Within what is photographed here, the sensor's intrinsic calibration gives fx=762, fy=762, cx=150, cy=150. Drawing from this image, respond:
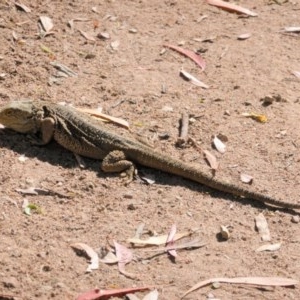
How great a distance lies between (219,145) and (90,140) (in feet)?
4.76

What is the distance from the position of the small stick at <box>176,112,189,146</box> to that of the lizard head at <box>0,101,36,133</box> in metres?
1.62

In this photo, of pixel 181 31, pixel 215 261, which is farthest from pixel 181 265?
pixel 181 31

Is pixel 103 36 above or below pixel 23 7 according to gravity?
below

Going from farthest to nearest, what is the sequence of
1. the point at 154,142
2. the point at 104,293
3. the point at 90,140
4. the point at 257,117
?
the point at 257,117 → the point at 154,142 → the point at 90,140 → the point at 104,293

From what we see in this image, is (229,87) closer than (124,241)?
No

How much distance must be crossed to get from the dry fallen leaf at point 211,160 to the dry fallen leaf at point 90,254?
191 centimetres

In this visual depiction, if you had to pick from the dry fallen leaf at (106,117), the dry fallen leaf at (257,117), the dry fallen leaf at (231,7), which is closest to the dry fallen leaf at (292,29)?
the dry fallen leaf at (231,7)

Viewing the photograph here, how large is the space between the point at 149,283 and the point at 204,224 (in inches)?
41.0

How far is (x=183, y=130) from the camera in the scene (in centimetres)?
864

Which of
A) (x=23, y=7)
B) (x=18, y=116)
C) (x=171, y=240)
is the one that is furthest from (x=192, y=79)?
(x=171, y=240)

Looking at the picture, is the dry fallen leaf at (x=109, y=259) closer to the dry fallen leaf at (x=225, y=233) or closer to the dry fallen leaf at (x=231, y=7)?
the dry fallen leaf at (x=225, y=233)

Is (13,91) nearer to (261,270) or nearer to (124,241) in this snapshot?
(124,241)

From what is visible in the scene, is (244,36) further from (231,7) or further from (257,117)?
(257,117)

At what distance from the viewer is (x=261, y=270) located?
6.87 meters
